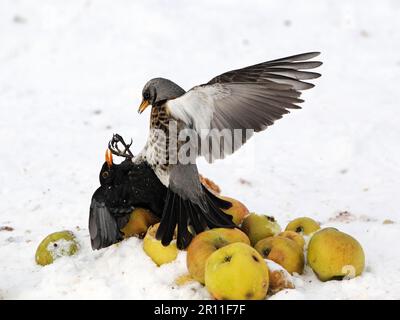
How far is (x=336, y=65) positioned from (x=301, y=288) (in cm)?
506

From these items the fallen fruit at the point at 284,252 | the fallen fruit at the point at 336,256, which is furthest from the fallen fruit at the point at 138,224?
the fallen fruit at the point at 336,256

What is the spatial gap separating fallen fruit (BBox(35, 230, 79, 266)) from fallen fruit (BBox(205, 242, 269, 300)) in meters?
1.17

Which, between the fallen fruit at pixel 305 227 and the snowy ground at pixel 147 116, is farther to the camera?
the fallen fruit at pixel 305 227

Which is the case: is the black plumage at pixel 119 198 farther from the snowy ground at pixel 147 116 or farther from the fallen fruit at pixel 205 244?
the fallen fruit at pixel 205 244

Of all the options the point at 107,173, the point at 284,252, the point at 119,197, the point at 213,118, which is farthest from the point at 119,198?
the point at 284,252

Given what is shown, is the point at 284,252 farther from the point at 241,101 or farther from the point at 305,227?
the point at 241,101

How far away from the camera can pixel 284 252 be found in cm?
366

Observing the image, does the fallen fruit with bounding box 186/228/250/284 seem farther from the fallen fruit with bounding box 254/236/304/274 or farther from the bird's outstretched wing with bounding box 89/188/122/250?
the bird's outstretched wing with bounding box 89/188/122/250

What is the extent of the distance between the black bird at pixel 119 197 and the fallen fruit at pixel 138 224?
0.15 feet

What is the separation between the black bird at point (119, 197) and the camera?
4020 millimetres

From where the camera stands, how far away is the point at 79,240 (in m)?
4.22

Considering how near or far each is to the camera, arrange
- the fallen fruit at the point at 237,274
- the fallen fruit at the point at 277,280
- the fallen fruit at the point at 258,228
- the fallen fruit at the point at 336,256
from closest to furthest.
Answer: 1. the fallen fruit at the point at 237,274
2. the fallen fruit at the point at 277,280
3. the fallen fruit at the point at 336,256
4. the fallen fruit at the point at 258,228

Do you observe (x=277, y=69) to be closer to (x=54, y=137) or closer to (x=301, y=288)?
(x=301, y=288)

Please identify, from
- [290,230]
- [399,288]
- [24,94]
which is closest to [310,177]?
[290,230]
